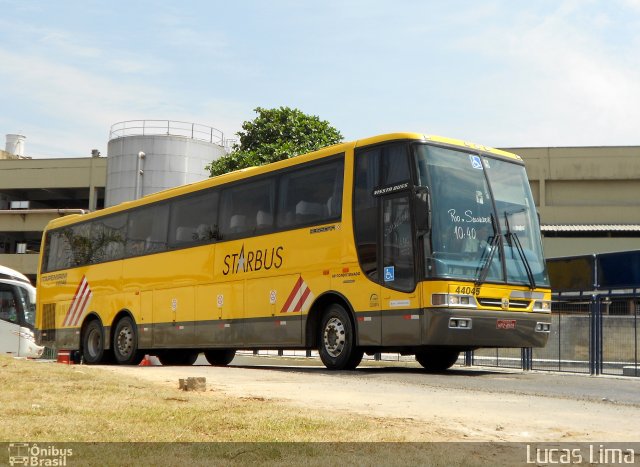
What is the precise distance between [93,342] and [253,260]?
271 inches

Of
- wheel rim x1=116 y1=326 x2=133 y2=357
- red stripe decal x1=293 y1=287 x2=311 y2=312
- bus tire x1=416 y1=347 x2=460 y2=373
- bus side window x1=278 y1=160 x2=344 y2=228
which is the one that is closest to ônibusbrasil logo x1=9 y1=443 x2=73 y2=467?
bus side window x1=278 y1=160 x2=344 y2=228

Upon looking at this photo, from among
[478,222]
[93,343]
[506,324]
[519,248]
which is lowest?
[93,343]

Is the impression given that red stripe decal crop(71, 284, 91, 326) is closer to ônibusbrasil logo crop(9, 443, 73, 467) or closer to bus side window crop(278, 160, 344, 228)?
bus side window crop(278, 160, 344, 228)

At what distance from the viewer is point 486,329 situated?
14.3 meters

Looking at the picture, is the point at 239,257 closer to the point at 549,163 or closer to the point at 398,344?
the point at 398,344

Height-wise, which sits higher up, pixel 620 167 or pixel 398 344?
pixel 620 167

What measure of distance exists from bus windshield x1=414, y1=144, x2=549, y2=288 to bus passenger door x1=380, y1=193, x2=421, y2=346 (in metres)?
0.38

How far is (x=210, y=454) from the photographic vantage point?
597cm

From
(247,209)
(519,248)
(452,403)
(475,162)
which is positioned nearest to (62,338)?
(247,209)

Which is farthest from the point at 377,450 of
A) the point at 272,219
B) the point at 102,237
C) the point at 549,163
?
the point at 549,163

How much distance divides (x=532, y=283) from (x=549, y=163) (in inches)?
1809

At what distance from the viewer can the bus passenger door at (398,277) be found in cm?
1402

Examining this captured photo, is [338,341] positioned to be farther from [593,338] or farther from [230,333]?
[593,338]

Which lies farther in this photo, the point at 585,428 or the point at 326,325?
the point at 326,325
